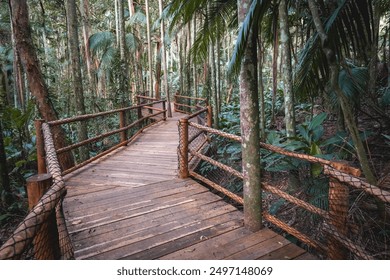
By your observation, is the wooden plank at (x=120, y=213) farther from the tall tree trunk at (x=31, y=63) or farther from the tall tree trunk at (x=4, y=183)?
the tall tree trunk at (x=4, y=183)

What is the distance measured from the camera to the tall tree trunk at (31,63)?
190 inches

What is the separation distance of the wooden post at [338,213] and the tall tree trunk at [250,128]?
0.73 meters

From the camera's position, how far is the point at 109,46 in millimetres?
14680

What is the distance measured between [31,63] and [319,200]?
530 cm

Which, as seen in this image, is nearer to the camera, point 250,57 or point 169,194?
point 250,57

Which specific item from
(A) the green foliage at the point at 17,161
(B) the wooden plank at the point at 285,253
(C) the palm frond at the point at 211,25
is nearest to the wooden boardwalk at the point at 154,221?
(B) the wooden plank at the point at 285,253

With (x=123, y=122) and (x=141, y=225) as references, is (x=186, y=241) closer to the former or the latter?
(x=141, y=225)

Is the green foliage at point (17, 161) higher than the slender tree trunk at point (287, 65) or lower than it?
lower

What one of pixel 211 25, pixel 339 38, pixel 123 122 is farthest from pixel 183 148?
pixel 211 25
